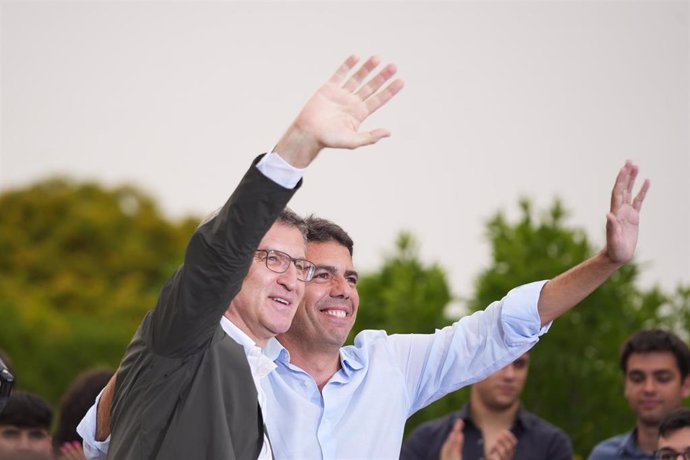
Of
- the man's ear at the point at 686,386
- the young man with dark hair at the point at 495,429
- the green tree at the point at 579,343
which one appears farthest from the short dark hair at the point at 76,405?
the green tree at the point at 579,343

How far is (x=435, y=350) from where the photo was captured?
4.22 m

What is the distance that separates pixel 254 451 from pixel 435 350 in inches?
47.9

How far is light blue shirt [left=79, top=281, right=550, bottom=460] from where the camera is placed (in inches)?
159

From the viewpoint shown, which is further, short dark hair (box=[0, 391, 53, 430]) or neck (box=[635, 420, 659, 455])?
neck (box=[635, 420, 659, 455])

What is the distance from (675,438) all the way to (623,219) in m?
1.56

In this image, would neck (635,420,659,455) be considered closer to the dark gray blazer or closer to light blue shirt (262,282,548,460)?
light blue shirt (262,282,548,460)

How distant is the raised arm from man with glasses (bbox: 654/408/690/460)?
1.27m

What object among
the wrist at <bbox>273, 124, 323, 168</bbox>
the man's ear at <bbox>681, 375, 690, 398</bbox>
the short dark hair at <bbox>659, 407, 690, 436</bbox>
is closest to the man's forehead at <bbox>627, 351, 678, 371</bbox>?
the man's ear at <bbox>681, 375, 690, 398</bbox>

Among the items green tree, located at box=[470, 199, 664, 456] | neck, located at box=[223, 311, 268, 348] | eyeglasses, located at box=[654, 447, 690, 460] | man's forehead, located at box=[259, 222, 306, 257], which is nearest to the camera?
neck, located at box=[223, 311, 268, 348]

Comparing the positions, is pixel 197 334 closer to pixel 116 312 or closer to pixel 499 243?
pixel 499 243

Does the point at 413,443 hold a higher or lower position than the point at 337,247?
lower

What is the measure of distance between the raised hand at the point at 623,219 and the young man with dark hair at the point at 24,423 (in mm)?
2501

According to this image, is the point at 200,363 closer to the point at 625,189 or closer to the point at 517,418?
the point at 625,189

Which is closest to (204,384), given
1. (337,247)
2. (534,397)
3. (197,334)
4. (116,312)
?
(197,334)
